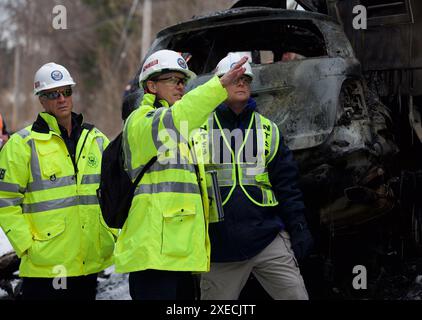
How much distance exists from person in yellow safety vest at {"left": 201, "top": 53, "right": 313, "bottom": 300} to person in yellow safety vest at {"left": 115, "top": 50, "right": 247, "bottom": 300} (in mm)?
333

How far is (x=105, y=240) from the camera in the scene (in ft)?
14.7

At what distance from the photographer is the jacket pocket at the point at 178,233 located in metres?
3.60

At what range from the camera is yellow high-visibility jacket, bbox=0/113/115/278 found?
429 cm

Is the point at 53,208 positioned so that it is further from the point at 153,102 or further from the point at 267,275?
the point at 267,275

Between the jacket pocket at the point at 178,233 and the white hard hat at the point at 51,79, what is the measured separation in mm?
1352

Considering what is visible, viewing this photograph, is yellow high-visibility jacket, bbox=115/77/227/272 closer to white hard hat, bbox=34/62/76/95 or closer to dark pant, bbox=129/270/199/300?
dark pant, bbox=129/270/199/300

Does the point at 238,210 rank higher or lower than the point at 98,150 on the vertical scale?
lower

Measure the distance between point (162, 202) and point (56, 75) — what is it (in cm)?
134

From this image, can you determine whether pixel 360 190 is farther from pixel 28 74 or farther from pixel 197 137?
pixel 28 74

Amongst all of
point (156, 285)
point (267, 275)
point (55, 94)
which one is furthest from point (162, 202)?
point (55, 94)

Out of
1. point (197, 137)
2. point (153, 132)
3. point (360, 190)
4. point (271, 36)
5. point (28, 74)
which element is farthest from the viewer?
point (28, 74)
